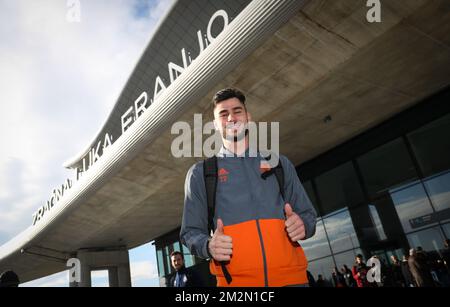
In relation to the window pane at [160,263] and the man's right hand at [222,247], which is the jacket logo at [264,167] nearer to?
the man's right hand at [222,247]

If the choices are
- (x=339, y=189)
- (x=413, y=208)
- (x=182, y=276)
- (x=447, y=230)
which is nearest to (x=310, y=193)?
(x=339, y=189)

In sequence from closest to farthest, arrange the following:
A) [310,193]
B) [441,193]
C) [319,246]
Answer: [441,193]
[319,246]
[310,193]

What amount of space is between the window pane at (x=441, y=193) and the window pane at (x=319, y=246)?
456cm

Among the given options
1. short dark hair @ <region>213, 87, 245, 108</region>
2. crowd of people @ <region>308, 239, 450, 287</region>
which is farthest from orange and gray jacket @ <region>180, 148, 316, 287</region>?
crowd of people @ <region>308, 239, 450, 287</region>

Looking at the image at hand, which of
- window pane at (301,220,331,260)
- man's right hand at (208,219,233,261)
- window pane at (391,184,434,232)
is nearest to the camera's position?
man's right hand at (208,219,233,261)

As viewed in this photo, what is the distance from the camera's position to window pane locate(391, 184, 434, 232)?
1148 cm

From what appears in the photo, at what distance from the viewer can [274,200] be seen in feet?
4.93

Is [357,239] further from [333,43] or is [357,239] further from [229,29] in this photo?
[229,29]

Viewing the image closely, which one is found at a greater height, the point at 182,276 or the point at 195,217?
the point at 195,217

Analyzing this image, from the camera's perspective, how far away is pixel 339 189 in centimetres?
1427

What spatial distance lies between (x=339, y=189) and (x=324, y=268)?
3.53 meters

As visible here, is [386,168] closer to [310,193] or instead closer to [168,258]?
[310,193]

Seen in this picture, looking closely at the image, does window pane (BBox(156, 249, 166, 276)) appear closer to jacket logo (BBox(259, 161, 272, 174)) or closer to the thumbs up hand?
jacket logo (BBox(259, 161, 272, 174))

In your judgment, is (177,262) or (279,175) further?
(177,262)
